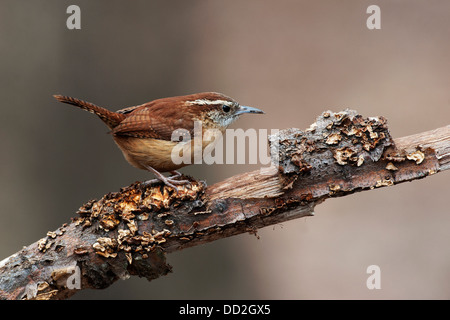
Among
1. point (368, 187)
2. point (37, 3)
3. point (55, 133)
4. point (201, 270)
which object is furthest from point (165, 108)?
point (201, 270)

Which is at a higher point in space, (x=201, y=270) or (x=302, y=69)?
(x=302, y=69)

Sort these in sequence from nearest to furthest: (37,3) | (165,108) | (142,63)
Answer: (165,108), (37,3), (142,63)

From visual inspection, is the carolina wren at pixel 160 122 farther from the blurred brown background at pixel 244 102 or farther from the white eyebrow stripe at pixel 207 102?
the blurred brown background at pixel 244 102

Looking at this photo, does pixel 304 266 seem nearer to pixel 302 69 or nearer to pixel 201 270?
pixel 201 270

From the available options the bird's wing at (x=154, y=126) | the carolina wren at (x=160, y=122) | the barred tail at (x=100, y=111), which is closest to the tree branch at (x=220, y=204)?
the carolina wren at (x=160, y=122)


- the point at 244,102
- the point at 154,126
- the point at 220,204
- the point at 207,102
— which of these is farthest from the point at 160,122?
the point at 244,102

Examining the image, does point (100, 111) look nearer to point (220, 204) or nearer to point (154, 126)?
point (154, 126)

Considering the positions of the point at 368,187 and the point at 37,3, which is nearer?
the point at 368,187

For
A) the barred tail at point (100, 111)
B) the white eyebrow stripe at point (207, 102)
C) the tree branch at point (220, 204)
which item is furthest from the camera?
the white eyebrow stripe at point (207, 102)
